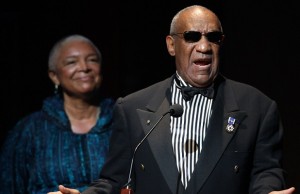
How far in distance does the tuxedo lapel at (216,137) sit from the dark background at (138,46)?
3.38 ft

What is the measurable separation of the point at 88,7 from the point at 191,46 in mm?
2294

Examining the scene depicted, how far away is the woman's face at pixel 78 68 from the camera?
416 cm

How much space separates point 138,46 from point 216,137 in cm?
213

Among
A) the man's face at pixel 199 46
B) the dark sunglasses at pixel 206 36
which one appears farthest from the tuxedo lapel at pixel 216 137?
the dark sunglasses at pixel 206 36

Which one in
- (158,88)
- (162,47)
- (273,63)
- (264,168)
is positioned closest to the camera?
(264,168)

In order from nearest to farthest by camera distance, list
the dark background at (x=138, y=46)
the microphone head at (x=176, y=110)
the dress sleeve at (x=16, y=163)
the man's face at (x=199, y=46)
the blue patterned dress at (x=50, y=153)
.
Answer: the microphone head at (x=176, y=110) → the man's face at (x=199, y=46) → the dark background at (x=138, y=46) → the blue patterned dress at (x=50, y=153) → the dress sleeve at (x=16, y=163)

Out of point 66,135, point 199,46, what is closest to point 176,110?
point 199,46

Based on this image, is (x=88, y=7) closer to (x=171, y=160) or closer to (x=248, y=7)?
(x=248, y=7)

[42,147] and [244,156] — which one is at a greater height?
[244,156]

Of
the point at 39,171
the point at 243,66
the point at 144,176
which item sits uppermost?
the point at 243,66

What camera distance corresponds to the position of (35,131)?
412cm

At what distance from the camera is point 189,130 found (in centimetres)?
290

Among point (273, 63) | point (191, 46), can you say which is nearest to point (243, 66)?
point (273, 63)

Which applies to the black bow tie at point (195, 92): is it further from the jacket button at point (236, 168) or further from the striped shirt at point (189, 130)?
the jacket button at point (236, 168)
